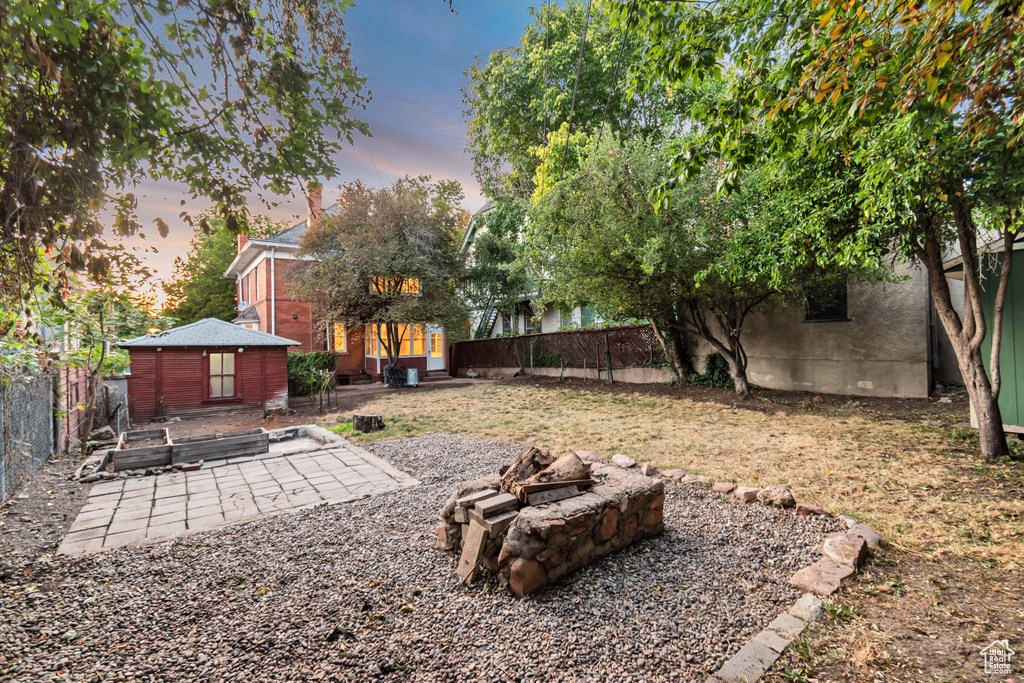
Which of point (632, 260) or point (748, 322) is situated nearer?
point (632, 260)

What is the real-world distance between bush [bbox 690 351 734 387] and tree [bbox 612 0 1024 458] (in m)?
4.93

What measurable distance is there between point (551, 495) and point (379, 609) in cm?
112

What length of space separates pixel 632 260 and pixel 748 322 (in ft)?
12.5

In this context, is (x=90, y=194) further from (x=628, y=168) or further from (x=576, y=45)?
(x=576, y=45)

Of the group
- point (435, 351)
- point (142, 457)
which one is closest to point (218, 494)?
point (142, 457)

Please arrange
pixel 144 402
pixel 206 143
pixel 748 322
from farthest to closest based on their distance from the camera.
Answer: pixel 748 322, pixel 144 402, pixel 206 143

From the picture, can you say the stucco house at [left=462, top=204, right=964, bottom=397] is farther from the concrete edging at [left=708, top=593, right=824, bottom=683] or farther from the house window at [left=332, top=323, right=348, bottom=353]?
the house window at [left=332, top=323, right=348, bottom=353]

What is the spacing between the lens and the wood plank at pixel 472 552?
7.86 ft

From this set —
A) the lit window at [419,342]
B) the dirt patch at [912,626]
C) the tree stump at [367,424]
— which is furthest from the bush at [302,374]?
the dirt patch at [912,626]

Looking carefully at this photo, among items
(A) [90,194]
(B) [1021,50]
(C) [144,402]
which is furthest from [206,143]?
(C) [144,402]

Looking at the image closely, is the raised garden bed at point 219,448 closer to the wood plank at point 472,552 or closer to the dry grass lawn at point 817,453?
the dry grass lawn at point 817,453

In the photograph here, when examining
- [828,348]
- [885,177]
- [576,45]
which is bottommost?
[828,348]

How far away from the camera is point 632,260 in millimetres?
7785

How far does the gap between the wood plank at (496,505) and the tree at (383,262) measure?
10.4m
